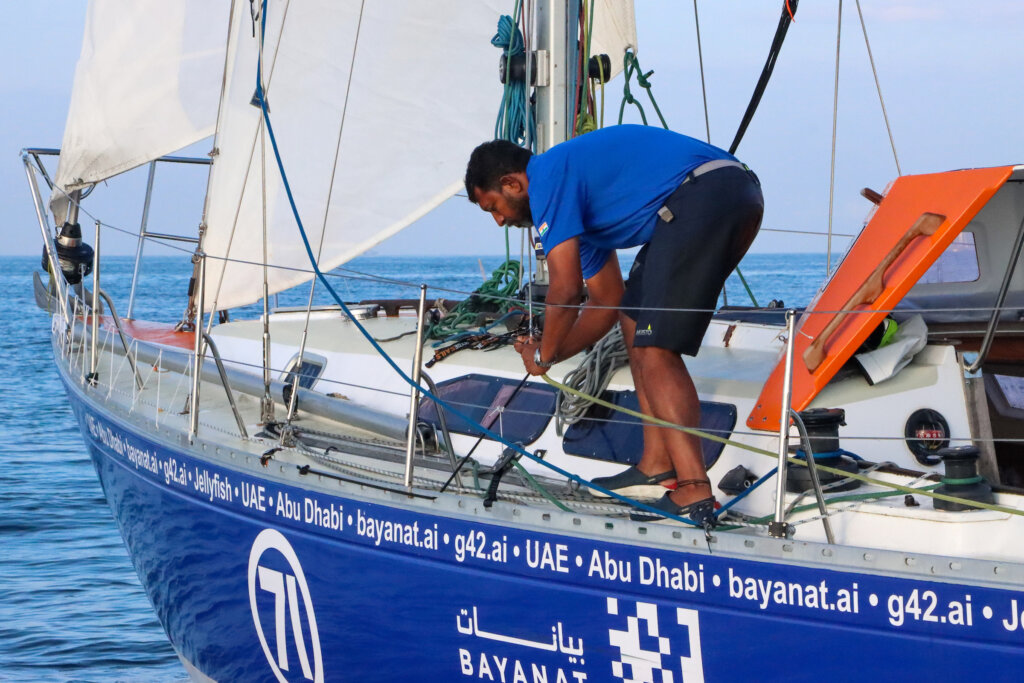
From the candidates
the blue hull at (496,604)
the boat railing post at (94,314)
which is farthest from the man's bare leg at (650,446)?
the boat railing post at (94,314)

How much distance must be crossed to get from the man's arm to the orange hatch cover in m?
0.54

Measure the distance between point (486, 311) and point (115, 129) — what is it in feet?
8.18

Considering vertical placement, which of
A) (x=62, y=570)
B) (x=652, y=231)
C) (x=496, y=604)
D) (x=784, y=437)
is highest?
(x=652, y=231)

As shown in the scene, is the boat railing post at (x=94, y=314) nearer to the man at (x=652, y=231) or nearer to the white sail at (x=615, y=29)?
the man at (x=652, y=231)

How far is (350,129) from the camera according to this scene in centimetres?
581

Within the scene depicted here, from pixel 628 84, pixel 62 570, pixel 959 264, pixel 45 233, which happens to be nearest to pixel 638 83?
pixel 628 84

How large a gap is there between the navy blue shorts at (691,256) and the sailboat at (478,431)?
0.28 m

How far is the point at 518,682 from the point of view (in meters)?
3.42

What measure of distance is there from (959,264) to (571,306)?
160cm

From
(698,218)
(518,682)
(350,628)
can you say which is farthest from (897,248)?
(350,628)

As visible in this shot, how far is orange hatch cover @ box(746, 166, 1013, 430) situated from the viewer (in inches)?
127

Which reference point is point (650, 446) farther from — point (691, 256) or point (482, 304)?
point (482, 304)

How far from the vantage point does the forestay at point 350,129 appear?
18.7ft

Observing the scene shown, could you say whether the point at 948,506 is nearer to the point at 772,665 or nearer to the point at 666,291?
the point at 772,665
